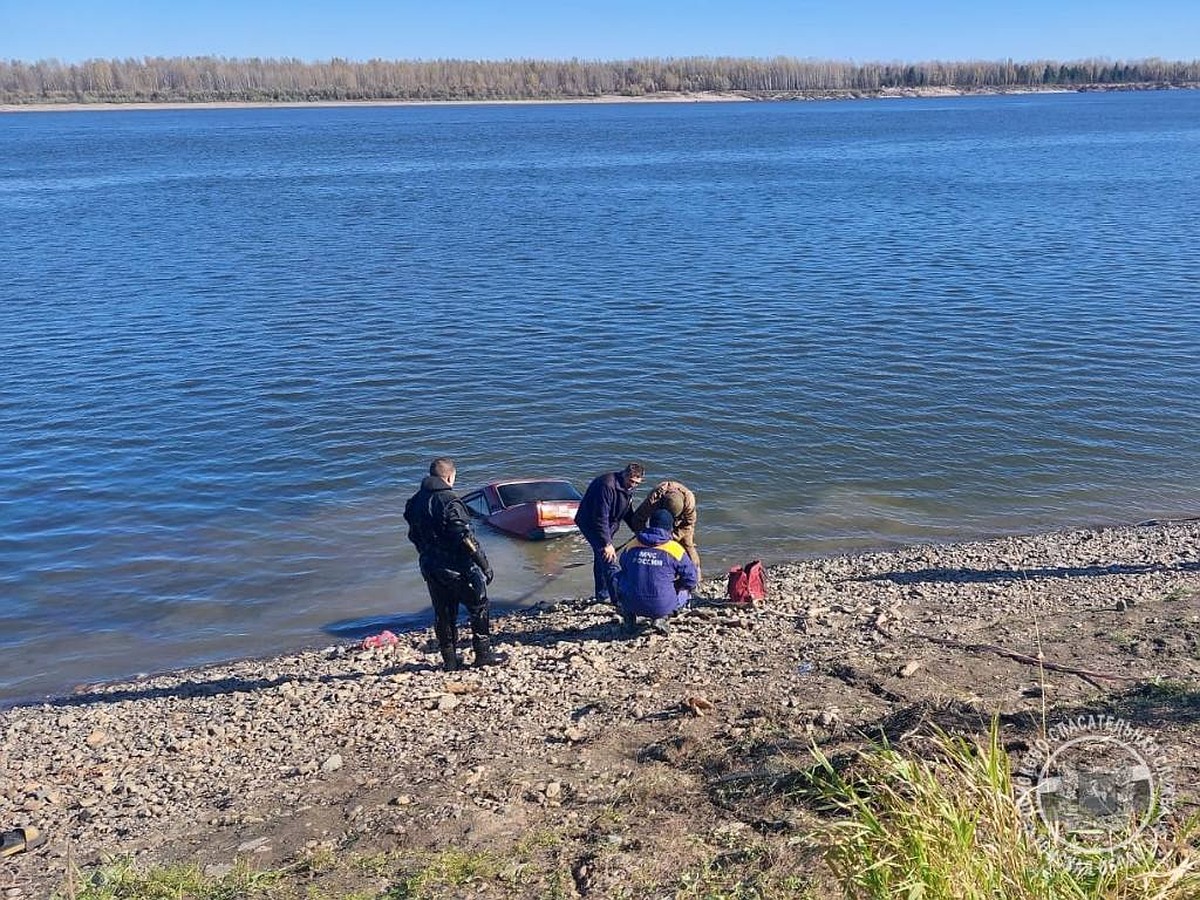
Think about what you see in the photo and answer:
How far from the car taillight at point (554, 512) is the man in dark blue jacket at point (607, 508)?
3477mm

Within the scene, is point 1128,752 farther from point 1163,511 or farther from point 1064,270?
point 1064,270

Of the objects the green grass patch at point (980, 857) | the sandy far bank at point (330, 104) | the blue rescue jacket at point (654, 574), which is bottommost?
the blue rescue jacket at point (654, 574)

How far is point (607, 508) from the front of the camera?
10430mm

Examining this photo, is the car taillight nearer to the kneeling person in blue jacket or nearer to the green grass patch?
the kneeling person in blue jacket

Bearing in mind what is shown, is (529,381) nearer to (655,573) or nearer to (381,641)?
(381,641)

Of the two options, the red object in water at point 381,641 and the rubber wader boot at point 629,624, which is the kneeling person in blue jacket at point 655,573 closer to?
the rubber wader boot at point 629,624

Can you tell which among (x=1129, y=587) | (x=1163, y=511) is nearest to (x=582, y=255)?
(x=1163, y=511)

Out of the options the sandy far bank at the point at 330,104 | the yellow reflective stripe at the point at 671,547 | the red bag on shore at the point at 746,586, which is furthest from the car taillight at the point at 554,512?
the sandy far bank at the point at 330,104

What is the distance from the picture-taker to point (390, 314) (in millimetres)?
28828

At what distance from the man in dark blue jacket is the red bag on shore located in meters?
1.23

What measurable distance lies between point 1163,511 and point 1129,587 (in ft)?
18.4

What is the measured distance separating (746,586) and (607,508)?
66.7 inches

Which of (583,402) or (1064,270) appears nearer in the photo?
(583,402)

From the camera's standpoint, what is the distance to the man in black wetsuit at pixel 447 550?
29.1 feet
